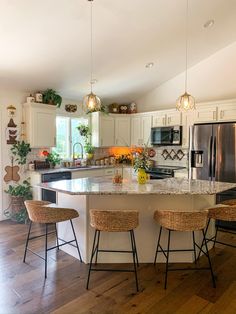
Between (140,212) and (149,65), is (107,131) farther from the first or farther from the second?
(140,212)

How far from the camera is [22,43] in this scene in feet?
11.5

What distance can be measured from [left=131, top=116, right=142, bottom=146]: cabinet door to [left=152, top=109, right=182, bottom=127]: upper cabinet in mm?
493

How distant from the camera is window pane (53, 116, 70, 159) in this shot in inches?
228

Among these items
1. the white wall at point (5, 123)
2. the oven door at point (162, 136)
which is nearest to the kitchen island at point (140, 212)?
the white wall at point (5, 123)

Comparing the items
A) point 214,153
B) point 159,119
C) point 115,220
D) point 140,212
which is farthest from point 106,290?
point 159,119

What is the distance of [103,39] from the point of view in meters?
3.76

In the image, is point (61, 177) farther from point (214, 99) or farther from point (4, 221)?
point (214, 99)

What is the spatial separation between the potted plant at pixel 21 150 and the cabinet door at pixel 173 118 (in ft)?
9.95

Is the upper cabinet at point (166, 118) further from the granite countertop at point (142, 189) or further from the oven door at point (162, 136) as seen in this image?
the granite countertop at point (142, 189)

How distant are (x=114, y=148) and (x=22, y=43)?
12.6 ft

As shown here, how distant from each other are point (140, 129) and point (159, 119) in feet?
2.06

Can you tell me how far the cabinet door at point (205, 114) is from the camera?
4.82m

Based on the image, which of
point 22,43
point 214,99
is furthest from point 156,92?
point 22,43

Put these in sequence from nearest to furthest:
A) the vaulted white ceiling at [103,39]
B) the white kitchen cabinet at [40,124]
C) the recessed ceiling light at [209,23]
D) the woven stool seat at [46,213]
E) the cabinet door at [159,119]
→ the woven stool seat at [46,213] < the vaulted white ceiling at [103,39] < the recessed ceiling light at [209,23] < the white kitchen cabinet at [40,124] < the cabinet door at [159,119]
